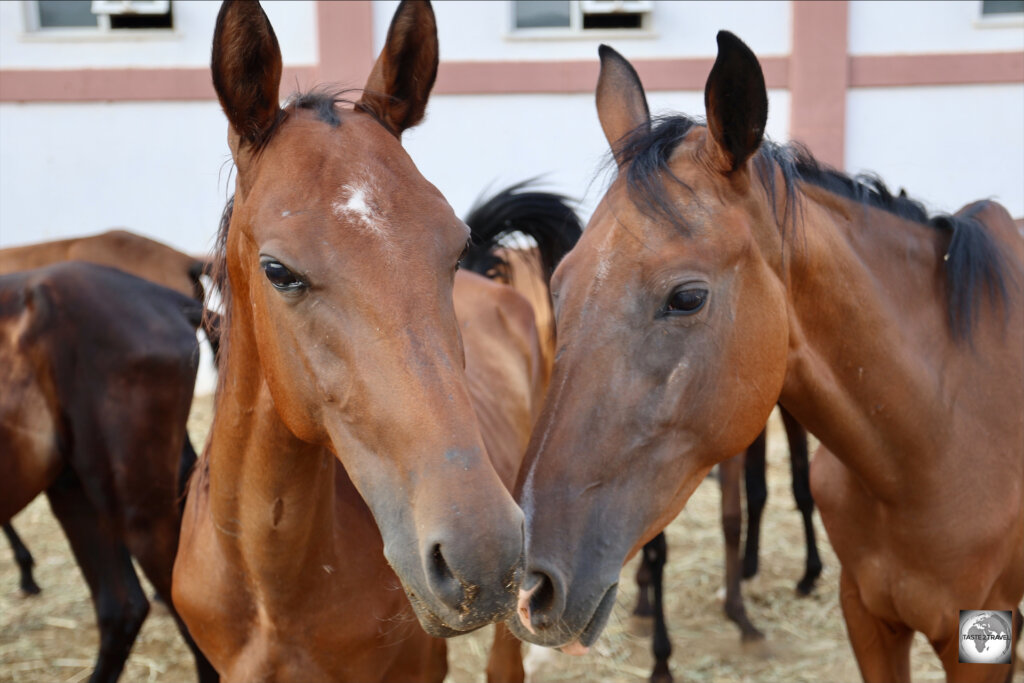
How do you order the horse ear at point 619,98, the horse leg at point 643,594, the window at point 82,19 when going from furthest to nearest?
the window at point 82,19, the horse leg at point 643,594, the horse ear at point 619,98

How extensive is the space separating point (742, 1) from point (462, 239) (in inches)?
242

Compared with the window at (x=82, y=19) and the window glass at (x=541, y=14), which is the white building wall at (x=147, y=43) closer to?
the window at (x=82, y=19)

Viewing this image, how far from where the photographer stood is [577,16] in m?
6.89

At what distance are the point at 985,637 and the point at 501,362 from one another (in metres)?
1.79

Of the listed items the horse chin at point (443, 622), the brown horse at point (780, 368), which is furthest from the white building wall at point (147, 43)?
the horse chin at point (443, 622)

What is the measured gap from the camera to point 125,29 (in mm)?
6863

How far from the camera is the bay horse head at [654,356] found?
1.65 metres

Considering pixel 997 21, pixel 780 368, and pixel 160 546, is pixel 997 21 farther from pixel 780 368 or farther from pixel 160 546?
pixel 160 546

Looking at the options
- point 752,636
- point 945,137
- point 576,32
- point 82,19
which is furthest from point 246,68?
point 945,137

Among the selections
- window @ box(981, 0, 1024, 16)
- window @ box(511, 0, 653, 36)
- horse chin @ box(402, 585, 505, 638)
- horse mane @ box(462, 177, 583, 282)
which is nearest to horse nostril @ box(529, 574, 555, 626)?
horse chin @ box(402, 585, 505, 638)

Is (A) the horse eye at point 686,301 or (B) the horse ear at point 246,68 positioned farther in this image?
(A) the horse eye at point 686,301

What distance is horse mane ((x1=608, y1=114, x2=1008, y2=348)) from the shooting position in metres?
1.88

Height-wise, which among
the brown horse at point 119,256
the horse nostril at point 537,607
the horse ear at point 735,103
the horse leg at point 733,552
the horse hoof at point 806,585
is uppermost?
the horse ear at point 735,103

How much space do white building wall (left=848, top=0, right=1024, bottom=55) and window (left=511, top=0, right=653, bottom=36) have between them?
1.72 meters
